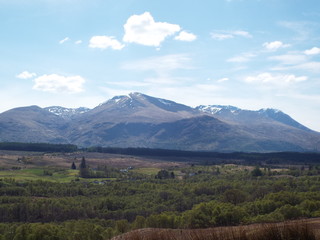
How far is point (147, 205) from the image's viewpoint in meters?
102

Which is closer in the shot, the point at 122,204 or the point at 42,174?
the point at 122,204

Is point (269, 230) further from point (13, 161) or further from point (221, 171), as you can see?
point (13, 161)

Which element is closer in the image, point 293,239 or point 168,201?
point 293,239

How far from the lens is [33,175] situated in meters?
160

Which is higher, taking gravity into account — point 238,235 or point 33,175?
point 238,235

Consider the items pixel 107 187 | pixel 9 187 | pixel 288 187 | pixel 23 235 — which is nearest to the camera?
pixel 23 235

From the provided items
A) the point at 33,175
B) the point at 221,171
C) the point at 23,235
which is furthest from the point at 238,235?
the point at 221,171

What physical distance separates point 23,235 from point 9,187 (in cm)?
6651

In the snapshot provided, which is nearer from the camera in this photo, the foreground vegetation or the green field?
the foreground vegetation

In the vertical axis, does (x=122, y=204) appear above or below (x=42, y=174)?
below

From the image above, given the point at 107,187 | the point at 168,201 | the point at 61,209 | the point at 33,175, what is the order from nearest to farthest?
the point at 61,209, the point at 168,201, the point at 107,187, the point at 33,175

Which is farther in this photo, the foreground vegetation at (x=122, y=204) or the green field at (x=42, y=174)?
the green field at (x=42, y=174)

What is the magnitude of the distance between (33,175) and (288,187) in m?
111

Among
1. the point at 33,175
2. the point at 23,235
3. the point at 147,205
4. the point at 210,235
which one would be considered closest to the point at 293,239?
the point at 210,235
